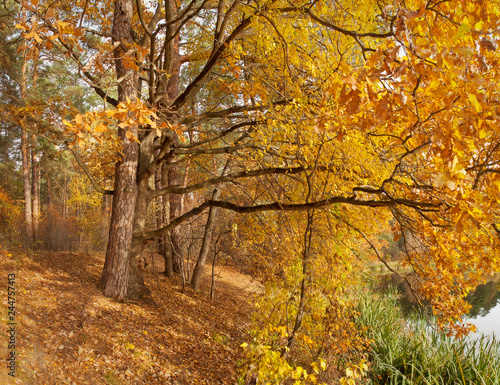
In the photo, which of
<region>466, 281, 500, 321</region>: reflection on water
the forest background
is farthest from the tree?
<region>466, 281, 500, 321</region>: reflection on water

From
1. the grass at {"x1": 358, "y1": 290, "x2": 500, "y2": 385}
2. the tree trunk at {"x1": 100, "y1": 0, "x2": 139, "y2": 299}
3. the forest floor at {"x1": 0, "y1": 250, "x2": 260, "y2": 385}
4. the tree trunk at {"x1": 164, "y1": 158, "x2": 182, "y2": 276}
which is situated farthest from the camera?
the tree trunk at {"x1": 164, "y1": 158, "x2": 182, "y2": 276}

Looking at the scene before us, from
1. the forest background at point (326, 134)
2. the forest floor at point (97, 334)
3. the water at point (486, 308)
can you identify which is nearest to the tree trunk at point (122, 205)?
the forest background at point (326, 134)

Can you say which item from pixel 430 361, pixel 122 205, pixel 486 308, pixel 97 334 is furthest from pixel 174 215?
pixel 486 308

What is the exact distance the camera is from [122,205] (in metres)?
5.82

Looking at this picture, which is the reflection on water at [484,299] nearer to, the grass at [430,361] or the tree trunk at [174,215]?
the grass at [430,361]

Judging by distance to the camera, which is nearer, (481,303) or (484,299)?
(481,303)

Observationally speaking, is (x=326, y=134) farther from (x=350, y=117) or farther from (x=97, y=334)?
(x=97, y=334)

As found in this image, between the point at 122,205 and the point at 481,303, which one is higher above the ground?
the point at 122,205

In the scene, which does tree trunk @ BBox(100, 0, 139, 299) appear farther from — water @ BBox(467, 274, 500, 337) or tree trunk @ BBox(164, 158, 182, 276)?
water @ BBox(467, 274, 500, 337)

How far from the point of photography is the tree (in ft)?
6.29

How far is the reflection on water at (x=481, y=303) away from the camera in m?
13.0

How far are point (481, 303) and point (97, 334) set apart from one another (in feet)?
60.9

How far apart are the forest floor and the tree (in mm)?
762

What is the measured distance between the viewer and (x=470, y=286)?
4453 mm
